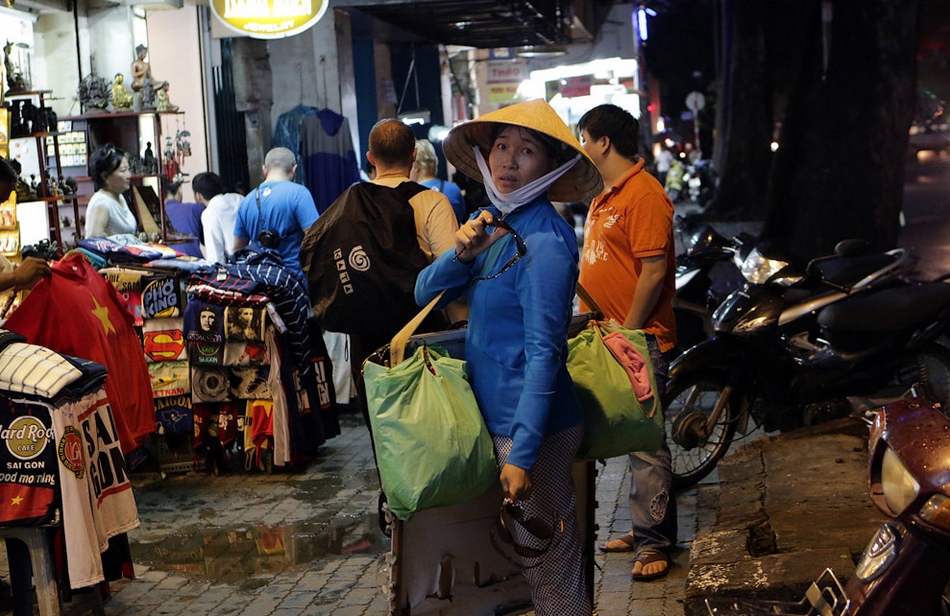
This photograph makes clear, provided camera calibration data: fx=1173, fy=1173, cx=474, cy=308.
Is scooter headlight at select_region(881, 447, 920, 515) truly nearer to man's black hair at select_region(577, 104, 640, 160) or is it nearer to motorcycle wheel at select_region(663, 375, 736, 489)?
man's black hair at select_region(577, 104, 640, 160)

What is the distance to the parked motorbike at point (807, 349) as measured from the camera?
23.4 ft

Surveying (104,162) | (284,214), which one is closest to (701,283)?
(284,214)

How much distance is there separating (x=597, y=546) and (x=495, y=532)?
2.40 m

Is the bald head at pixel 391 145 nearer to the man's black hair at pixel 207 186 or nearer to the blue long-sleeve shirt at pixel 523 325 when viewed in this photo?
the blue long-sleeve shirt at pixel 523 325

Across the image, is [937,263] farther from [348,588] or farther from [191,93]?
[348,588]

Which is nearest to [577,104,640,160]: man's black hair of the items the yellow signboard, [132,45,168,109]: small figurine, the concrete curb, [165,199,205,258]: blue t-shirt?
the concrete curb

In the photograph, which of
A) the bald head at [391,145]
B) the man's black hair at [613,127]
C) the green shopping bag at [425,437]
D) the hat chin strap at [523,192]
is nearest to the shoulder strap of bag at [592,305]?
the hat chin strap at [523,192]

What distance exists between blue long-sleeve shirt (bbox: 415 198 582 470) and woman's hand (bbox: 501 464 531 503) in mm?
23

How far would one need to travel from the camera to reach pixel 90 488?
4.83m

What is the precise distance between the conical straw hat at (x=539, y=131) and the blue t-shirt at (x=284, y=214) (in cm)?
437

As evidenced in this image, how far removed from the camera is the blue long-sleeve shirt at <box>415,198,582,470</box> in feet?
11.7

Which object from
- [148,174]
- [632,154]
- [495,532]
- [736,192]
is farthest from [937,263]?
[495,532]

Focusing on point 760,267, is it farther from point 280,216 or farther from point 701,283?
point 280,216

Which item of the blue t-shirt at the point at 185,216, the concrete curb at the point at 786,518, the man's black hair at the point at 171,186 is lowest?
the concrete curb at the point at 786,518
